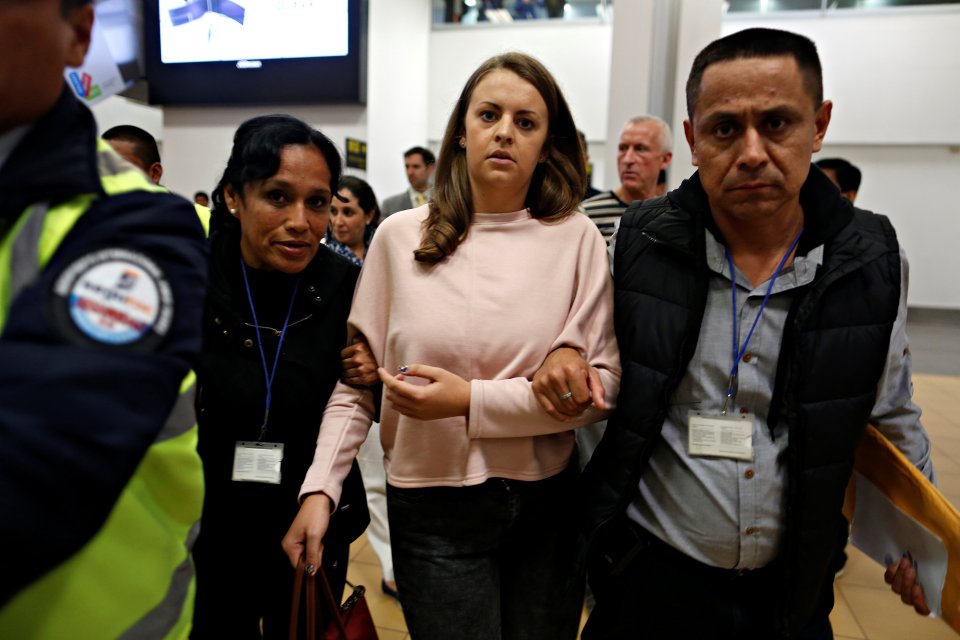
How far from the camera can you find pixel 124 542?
0.72 metres

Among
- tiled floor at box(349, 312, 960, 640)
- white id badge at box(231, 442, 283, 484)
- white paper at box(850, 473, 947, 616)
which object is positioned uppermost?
white id badge at box(231, 442, 283, 484)

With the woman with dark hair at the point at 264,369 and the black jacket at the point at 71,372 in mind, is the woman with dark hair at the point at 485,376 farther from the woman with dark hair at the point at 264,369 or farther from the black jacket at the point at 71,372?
the black jacket at the point at 71,372

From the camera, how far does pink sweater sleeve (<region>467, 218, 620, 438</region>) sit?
1.23 m

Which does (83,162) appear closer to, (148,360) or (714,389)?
(148,360)

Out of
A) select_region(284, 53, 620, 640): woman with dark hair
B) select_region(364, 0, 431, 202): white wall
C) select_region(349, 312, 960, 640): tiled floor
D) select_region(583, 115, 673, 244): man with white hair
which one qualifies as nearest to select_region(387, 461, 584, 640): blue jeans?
select_region(284, 53, 620, 640): woman with dark hair

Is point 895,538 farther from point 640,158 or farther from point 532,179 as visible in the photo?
point 640,158

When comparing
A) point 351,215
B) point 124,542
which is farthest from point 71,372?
point 351,215

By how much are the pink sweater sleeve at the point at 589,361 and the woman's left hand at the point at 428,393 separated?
0.04 meters

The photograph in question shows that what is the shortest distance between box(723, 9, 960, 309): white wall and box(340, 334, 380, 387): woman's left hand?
30.9 ft

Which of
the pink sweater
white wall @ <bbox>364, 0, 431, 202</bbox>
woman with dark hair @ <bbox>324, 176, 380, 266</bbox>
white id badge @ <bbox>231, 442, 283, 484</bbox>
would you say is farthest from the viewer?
white wall @ <bbox>364, 0, 431, 202</bbox>

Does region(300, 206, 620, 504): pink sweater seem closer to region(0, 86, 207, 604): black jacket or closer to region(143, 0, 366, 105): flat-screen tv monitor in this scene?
region(0, 86, 207, 604): black jacket

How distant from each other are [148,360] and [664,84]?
4176mm

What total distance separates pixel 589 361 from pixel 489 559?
0.48 m

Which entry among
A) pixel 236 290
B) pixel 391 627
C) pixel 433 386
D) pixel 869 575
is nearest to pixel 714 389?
pixel 433 386
